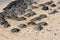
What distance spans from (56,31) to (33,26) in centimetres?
114

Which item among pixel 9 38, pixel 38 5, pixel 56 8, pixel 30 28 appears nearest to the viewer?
pixel 9 38

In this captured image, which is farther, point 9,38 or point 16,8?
point 16,8

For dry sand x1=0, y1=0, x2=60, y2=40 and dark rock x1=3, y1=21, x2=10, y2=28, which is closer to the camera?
dry sand x1=0, y1=0, x2=60, y2=40

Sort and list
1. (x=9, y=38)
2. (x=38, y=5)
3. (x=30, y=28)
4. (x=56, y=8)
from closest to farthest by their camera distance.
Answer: (x=9, y=38)
(x=30, y=28)
(x=56, y=8)
(x=38, y=5)

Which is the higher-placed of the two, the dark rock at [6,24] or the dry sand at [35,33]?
the dark rock at [6,24]

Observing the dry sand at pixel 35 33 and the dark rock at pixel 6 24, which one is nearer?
the dry sand at pixel 35 33

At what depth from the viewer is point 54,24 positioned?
11.3 m

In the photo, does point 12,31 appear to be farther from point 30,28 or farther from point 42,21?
point 42,21

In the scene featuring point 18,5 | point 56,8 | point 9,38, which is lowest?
point 9,38

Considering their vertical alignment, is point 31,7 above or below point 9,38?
above

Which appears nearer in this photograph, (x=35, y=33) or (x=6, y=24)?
(x=35, y=33)

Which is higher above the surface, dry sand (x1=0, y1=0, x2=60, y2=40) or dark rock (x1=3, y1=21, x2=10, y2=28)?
dark rock (x1=3, y1=21, x2=10, y2=28)

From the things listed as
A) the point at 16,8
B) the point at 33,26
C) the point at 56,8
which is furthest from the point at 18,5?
the point at 33,26

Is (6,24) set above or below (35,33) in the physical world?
above
